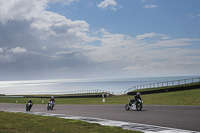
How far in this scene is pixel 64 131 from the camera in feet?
34.3

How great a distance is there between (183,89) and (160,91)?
3846mm

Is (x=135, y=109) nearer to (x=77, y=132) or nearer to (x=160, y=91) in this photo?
(x=77, y=132)

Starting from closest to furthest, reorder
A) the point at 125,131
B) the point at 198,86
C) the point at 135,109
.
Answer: the point at 125,131
the point at 135,109
the point at 198,86

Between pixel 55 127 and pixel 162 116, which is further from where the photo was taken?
pixel 162 116

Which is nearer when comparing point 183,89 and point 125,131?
point 125,131

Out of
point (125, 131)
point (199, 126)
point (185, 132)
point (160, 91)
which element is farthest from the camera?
point (160, 91)

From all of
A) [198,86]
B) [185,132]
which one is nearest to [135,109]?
[185,132]

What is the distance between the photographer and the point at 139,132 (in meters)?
9.80

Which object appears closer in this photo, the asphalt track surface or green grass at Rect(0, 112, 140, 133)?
green grass at Rect(0, 112, 140, 133)

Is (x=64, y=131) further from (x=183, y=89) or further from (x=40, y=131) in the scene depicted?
(x=183, y=89)

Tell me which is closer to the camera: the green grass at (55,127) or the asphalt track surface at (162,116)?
the green grass at (55,127)

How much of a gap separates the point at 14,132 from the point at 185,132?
6818 millimetres

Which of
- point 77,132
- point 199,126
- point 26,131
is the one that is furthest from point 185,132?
point 26,131

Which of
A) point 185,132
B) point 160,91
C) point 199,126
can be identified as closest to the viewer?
point 185,132
